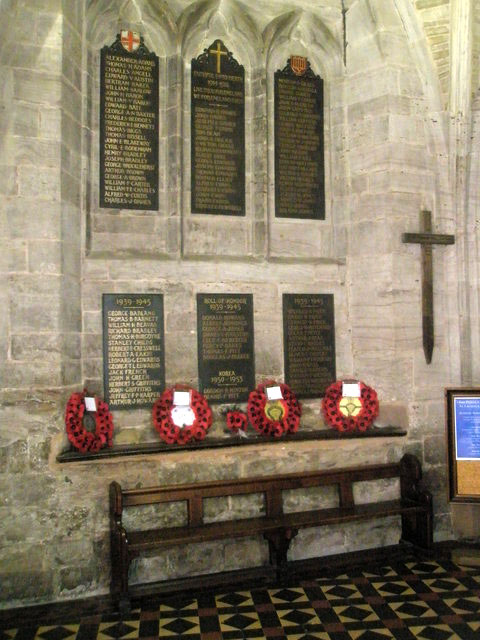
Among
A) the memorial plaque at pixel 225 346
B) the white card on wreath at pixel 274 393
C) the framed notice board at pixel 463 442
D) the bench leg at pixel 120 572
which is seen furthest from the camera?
the memorial plaque at pixel 225 346

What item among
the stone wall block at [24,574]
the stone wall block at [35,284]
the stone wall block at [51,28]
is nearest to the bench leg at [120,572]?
the stone wall block at [24,574]

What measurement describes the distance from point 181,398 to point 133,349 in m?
0.60

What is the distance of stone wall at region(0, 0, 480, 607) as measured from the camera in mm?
4809

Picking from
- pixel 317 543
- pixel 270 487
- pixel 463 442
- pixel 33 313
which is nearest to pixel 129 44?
pixel 33 313

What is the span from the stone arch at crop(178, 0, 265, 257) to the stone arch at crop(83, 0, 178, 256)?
A: 134 mm

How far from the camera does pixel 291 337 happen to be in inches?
235

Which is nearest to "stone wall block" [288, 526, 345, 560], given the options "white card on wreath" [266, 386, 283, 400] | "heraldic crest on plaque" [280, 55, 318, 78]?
"white card on wreath" [266, 386, 283, 400]

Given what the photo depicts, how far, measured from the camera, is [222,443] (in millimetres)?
5258

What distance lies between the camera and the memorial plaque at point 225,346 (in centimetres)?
569

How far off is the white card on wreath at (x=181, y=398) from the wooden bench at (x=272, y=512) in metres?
0.66

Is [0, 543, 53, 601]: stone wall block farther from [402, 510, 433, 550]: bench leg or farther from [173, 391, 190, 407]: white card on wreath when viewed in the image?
[402, 510, 433, 550]: bench leg

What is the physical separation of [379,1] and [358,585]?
5.10 m

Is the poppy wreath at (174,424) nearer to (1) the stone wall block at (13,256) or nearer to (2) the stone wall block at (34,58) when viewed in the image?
(1) the stone wall block at (13,256)

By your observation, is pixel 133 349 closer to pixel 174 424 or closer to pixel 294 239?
pixel 174 424
